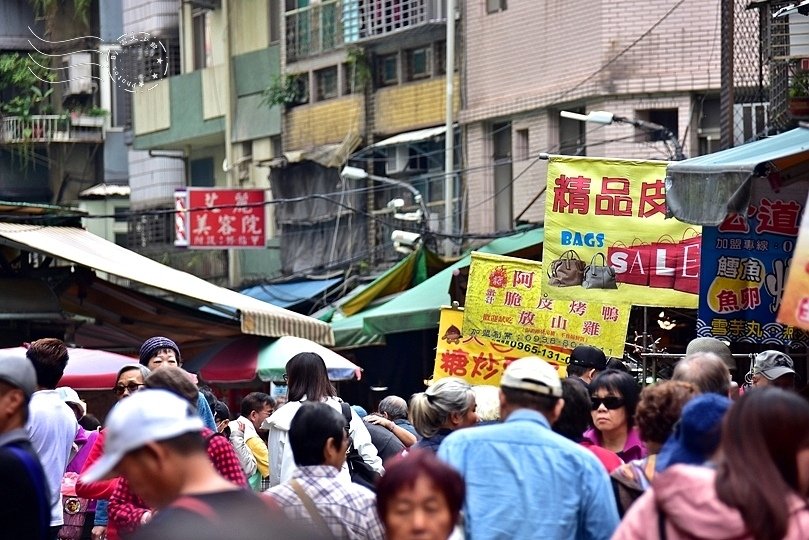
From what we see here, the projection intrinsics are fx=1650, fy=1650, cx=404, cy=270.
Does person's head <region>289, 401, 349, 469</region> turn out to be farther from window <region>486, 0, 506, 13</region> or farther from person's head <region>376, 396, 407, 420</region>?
window <region>486, 0, 506, 13</region>

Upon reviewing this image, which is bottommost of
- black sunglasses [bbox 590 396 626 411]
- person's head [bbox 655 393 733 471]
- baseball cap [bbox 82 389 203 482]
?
black sunglasses [bbox 590 396 626 411]

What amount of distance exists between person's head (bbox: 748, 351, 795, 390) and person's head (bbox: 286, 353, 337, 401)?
9.50 feet

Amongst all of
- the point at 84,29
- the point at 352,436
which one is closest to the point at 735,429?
the point at 352,436

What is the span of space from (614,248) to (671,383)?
22.6ft

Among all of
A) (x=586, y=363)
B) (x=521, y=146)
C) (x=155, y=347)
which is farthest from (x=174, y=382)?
(x=521, y=146)

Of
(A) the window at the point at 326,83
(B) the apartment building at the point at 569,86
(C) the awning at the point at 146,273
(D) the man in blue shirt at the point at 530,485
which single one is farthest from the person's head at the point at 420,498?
(A) the window at the point at 326,83

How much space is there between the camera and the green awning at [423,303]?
22.1m

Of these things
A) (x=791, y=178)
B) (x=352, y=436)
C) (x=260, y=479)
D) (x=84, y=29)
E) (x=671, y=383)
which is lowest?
(x=260, y=479)

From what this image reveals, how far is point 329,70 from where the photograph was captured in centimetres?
3141

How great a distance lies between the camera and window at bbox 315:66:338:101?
31234 mm

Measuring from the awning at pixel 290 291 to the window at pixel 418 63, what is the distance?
12.7ft

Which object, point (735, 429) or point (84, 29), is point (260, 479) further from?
point (84, 29)

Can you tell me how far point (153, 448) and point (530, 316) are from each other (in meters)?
11.0

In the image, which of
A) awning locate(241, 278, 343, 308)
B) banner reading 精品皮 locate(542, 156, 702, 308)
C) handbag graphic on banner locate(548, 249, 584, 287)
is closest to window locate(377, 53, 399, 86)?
awning locate(241, 278, 343, 308)
